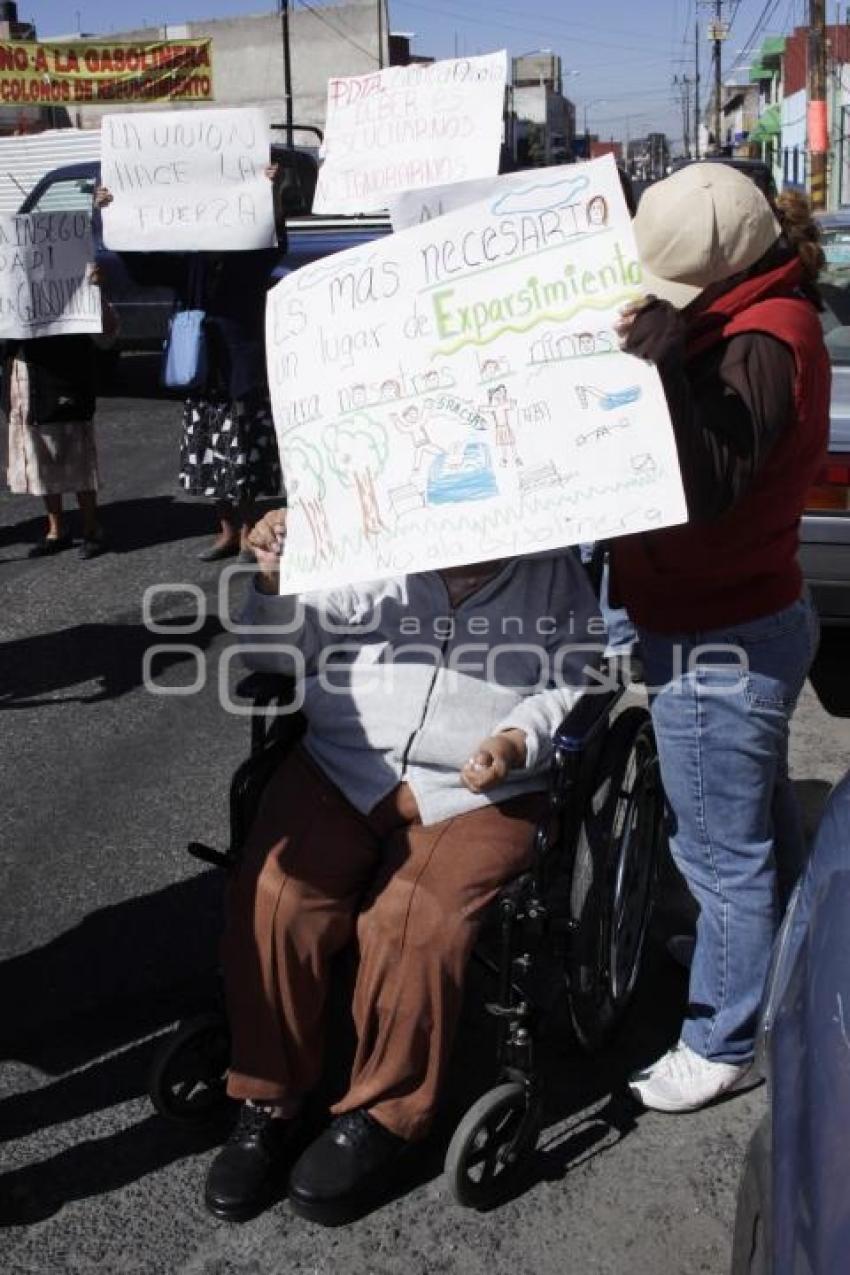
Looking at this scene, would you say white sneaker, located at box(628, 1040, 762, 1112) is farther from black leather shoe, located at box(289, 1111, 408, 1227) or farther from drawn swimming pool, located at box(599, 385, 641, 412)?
drawn swimming pool, located at box(599, 385, 641, 412)

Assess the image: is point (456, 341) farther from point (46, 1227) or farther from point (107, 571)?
point (107, 571)

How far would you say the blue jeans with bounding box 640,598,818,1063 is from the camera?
8.29ft

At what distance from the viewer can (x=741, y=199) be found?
7.34 feet

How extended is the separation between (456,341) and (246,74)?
4262 centimetres

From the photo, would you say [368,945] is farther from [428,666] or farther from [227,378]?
[227,378]

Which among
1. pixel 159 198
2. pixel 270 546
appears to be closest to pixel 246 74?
pixel 159 198

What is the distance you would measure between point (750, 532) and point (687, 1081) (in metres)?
1.12

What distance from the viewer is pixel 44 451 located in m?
6.80

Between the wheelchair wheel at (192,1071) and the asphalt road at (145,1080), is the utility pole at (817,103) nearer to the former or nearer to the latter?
the asphalt road at (145,1080)

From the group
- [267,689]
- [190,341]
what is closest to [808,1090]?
[267,689]

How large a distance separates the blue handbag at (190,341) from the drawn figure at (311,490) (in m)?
3.57

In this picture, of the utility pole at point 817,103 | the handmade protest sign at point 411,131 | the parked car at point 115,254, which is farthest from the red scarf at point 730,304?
the utility pole at point 817,103

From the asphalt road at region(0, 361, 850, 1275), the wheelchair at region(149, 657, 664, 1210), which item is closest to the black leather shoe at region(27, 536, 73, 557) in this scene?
the asphalt road at region(0, 361, 850, 1275)

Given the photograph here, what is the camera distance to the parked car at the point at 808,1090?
4.68ft
